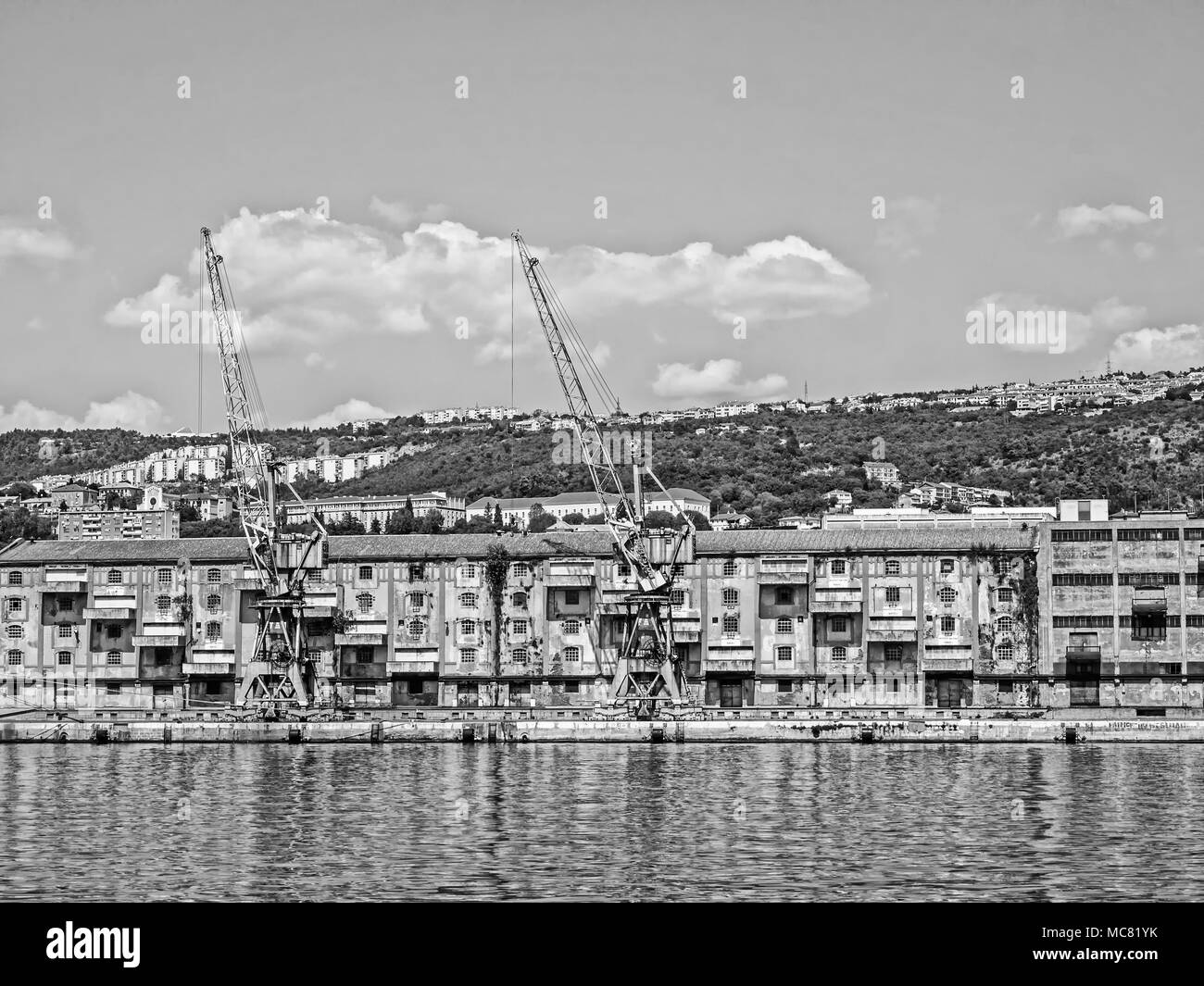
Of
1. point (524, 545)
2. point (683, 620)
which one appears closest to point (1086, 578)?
point (683, 620)

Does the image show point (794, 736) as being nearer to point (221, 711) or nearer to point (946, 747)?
point (946, 747)

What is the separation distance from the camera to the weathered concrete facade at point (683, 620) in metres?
91.6

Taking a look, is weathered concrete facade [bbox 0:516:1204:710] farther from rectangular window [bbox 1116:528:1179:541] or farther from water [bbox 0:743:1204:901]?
water [bbox 0:743:1204:901]

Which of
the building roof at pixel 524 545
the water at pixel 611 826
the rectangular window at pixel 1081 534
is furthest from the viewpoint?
the building roof at pixel 524 545

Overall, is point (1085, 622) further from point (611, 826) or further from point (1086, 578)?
point (611, 826)

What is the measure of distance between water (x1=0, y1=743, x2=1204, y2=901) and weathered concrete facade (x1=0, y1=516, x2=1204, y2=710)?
17776 millimetres

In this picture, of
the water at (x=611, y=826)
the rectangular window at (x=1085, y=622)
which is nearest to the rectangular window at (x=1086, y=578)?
the rectangular window at (x=1085, y=622)

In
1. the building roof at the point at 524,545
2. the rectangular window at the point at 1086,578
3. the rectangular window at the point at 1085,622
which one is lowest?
the rectangular window at the point at 1085,622

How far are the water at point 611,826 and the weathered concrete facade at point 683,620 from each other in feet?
58.3

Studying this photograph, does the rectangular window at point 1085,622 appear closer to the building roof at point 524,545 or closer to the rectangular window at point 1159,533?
the building roof at point 524,545

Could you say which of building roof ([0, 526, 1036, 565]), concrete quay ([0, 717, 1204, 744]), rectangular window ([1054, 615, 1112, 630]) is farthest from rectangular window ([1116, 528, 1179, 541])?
concrete quay ([0, 717, 1204, 744])
